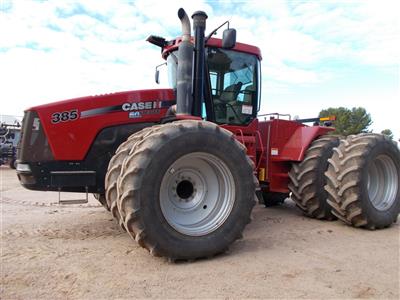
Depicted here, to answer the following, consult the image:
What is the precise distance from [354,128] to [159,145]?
4096cm

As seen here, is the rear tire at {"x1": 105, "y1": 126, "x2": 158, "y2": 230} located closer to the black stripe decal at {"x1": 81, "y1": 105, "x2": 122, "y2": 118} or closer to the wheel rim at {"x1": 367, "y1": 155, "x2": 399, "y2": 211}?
the black stripe decal at {"x1": 81, "y1": 105, "x2": 122, "y2": 118}

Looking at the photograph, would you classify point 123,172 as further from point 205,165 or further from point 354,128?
point 354,128

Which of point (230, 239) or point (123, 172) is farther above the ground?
point (123, 172)

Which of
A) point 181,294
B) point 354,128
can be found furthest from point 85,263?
point 354,128

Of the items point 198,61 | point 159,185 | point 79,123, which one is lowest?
Answer: point 159,185

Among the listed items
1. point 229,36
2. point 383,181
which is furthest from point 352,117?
point 229,36

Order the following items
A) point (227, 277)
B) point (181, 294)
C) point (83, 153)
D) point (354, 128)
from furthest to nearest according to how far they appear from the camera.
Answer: point (354, 128)
point (83, 153)
point (227, 277)
point (181, 294)

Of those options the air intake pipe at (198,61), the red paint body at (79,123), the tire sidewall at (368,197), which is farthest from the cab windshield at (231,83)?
the tire sidewall at (368,197)

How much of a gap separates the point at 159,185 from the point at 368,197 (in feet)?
11.0

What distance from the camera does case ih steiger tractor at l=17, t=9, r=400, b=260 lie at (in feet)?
12.4

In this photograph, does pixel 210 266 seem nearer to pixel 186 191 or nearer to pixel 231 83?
pixel 186 191

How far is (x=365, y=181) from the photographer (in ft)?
17.5

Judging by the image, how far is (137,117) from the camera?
4973mm

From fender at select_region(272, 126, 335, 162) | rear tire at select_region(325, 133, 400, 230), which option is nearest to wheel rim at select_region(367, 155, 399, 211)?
rear tire at select_region(325, 133, 400, 230)
